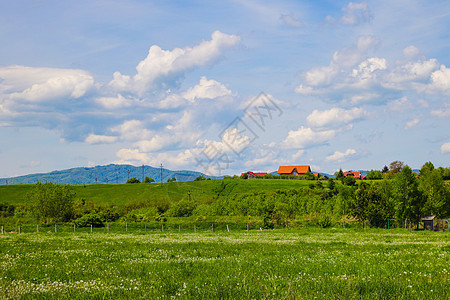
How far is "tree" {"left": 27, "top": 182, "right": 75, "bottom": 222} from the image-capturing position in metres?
76.8

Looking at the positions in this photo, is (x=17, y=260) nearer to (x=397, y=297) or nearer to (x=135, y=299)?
(x=135, y=299)

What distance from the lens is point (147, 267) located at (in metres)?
12.4

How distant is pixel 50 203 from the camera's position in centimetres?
7694

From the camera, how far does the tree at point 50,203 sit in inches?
3022

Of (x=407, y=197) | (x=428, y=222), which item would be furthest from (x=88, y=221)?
(x=428, y=222)

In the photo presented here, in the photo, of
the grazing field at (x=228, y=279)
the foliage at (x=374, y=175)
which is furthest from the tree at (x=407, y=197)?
the foliage at (x=374, y=175)

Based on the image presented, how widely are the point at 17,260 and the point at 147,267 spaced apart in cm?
670

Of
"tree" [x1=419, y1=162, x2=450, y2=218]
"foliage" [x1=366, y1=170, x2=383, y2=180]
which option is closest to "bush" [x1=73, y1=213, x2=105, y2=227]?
"tree" [x1=419, y1=162, x2=450, y2=218]

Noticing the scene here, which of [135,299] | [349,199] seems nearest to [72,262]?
[135,299]

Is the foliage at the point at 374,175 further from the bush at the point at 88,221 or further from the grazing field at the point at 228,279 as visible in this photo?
the grazing field at the point at 228,279

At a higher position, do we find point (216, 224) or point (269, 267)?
point (269, 267)

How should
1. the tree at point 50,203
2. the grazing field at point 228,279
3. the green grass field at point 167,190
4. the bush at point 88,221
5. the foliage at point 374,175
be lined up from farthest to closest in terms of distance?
the foliage at point 374,175 → the green grass field at point 167,190 → the tree at point 50,203 → the bush at point 88,221 → the grazing field at point 228,279

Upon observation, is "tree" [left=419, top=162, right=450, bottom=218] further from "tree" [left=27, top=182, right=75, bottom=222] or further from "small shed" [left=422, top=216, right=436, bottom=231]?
"tree" [left=27, top=182, right=75, bottom=222]

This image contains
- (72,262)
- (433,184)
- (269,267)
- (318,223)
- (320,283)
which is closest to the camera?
(320,283)
